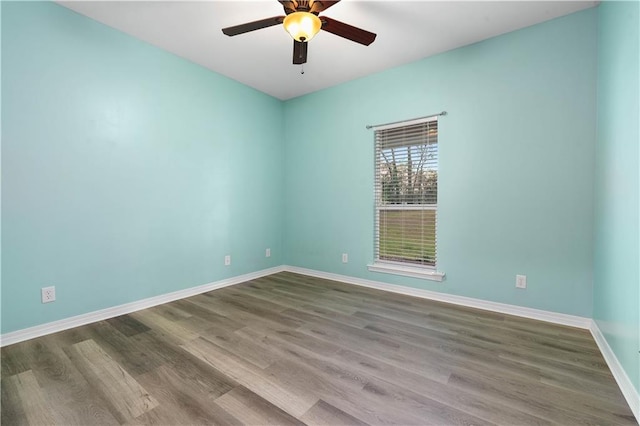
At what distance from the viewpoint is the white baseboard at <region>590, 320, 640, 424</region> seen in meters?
1.38

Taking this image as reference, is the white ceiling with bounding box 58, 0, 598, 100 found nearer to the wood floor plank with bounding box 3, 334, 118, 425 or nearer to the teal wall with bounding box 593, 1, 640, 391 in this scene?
the teal wall with bounding box 593, 1, 640, 391

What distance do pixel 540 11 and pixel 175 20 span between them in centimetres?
319

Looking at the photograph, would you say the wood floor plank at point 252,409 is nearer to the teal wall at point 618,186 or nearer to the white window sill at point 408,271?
the teal wall at point 618,186

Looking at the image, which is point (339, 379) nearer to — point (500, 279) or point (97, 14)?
point (500, 279)

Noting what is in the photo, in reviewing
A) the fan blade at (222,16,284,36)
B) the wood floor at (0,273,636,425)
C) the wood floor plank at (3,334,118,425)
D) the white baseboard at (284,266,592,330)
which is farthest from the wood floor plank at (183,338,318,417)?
the fan blade at (222,16,284,36)

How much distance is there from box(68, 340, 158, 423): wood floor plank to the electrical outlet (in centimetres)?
51

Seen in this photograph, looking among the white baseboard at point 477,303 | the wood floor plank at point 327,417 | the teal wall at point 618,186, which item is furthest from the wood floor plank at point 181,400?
the white baseboard at point 477,303

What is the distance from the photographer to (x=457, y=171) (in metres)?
2.91

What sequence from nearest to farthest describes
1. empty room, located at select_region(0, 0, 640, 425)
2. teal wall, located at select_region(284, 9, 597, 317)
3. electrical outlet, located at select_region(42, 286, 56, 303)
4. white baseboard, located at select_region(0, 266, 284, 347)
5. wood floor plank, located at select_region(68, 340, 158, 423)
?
wood floor plank, located at select_region(68, 340, 158, 423), empty room, located at select_region(0, 0, 640, 425), white baseboard, located at select_region(0, 266, 284, 347), electrical outlet, located at select_region(42, 286, 56, 303), teal wall, located at select_region(284, 9, 597, 317)

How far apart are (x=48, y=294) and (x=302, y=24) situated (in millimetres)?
2908

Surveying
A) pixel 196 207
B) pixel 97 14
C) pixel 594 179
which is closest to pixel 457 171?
pixel 594 179

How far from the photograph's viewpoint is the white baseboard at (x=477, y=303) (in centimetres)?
237

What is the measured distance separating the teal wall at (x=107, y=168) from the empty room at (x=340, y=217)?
0.02 metres

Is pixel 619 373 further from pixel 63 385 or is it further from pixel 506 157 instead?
pixel 63 385
